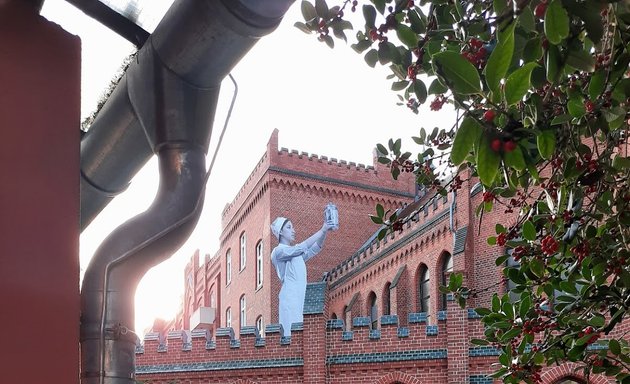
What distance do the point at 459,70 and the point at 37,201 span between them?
1332mm

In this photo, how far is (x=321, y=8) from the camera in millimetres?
4105

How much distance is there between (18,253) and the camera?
2.42 m

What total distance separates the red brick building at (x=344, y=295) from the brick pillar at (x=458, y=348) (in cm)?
2

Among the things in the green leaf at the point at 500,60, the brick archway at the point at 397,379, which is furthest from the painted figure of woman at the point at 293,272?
the green leaf at the point at 500,60

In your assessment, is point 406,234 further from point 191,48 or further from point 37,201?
point 37,201

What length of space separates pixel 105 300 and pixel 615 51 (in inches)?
91.1

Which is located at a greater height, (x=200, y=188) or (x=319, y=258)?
(x=319, y=258)

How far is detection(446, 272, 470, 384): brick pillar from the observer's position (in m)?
18.1

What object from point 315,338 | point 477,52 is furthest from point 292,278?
point 477,52

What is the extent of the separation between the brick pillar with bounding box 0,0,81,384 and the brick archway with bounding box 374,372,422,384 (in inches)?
660

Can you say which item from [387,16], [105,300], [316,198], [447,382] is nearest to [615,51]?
[387,16]

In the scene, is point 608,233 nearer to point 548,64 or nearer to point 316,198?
point 548,64

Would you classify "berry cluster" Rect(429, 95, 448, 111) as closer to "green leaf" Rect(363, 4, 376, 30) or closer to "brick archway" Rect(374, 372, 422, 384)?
"green leaf" Rect(363, 4, 376, 30)

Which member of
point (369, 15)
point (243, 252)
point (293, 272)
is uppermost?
point (243, 252)
